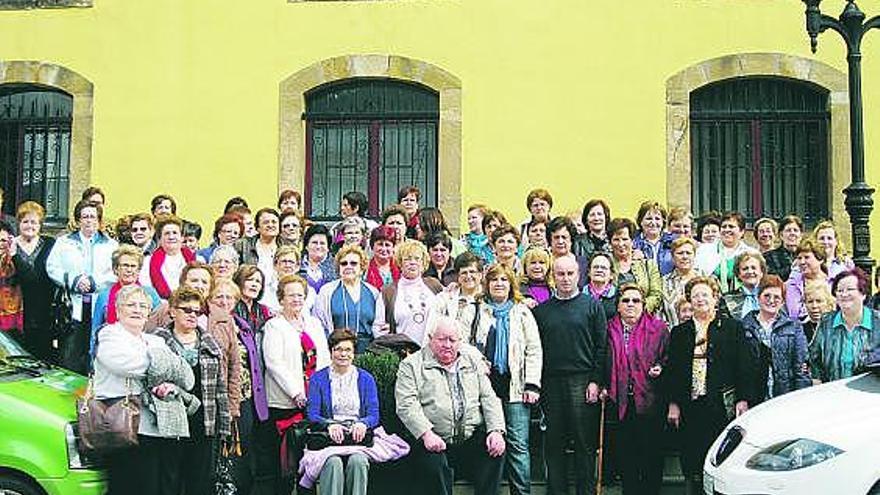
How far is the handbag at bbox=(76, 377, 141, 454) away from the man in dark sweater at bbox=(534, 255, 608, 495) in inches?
119

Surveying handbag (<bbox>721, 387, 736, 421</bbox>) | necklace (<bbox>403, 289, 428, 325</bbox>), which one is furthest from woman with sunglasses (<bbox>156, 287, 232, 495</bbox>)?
handbag (<bbox>721, 387, 736, 421</bbox>)

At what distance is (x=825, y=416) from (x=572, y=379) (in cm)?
246

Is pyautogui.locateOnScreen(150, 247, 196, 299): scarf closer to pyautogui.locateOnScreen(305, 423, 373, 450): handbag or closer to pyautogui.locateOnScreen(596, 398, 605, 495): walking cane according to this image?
pyautogui.locateOnScreen(305, 423, 373, 450): handbag

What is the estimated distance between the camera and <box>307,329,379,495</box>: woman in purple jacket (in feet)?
27.6

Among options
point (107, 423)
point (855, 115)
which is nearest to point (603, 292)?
point (855, 115)

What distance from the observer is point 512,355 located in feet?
29.3

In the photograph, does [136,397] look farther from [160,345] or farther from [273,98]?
[273,98]

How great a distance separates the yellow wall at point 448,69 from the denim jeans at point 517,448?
535 centimetres

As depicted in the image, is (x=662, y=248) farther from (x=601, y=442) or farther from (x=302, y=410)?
(x=302, y=410)

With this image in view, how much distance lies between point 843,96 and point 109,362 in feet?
31.3

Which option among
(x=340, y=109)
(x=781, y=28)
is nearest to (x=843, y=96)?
(x=781, y=28)

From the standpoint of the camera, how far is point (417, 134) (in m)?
14.7

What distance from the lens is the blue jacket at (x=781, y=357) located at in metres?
8.62

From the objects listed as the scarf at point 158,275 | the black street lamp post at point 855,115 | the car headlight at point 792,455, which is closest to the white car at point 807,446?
the car headlight at point 792,455
